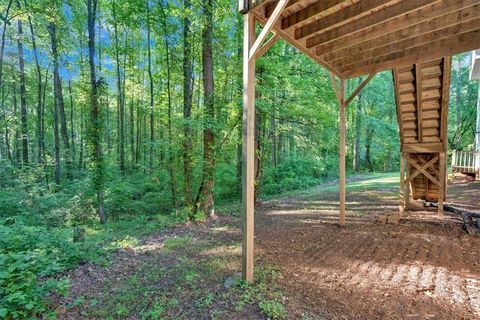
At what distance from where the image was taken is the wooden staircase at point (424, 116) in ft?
19.0

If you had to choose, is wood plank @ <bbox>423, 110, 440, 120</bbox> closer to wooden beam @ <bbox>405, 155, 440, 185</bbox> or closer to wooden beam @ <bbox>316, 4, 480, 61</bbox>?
wooden beam @ <bbox>405, 155, 440, 185</bbox>

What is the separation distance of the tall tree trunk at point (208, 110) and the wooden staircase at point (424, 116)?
465cm

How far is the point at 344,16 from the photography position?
3.80 metres

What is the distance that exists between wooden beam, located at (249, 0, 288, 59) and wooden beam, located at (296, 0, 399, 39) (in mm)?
1010

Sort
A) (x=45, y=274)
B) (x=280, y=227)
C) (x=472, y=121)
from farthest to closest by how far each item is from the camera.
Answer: (x=472, y=121)
(x=280, y=227)
(x=45, y=274)

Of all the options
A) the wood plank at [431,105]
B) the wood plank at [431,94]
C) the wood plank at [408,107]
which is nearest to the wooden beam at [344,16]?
the wood plank at [431,94]

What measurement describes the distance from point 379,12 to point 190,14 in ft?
17.7

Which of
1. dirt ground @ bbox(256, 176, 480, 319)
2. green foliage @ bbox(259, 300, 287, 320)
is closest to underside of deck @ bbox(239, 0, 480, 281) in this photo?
green foliage @ bbox(259, 300, 287, 320)

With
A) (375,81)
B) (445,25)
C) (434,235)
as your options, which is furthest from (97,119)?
(375,81)

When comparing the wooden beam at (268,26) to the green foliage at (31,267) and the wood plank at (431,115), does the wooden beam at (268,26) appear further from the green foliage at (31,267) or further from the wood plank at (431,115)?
the wood plank at (431,115)

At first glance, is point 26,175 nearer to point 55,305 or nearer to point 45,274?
point 45,274

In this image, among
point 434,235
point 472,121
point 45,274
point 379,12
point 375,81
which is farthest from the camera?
point 375,81

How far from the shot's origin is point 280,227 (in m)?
6.19

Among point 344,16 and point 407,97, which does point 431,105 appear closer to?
point 407,97
